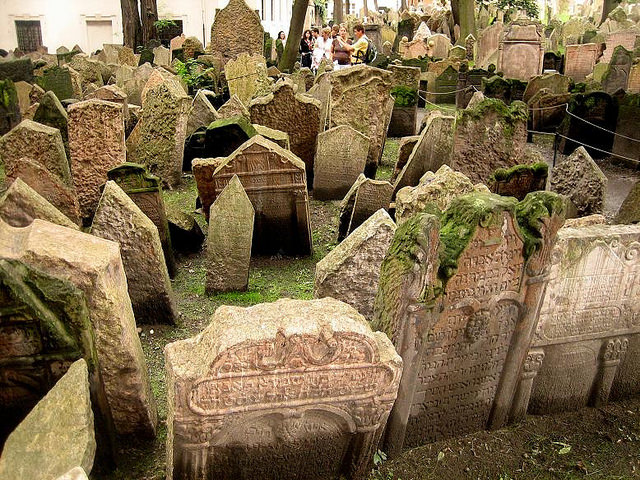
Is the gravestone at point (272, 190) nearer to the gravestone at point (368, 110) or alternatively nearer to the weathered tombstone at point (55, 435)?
the gravestone at point (368, 110)

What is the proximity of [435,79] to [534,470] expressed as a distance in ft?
48.0

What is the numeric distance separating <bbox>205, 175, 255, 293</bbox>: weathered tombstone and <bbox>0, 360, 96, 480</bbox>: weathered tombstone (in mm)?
2965

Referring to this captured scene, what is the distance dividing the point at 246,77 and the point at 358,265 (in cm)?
930

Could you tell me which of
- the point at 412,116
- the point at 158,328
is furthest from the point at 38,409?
the point at 412,116

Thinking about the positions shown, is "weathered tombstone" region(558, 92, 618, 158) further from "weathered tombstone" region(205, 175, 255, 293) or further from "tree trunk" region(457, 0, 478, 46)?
"tree trunk" region(457, 0, 478, 46)

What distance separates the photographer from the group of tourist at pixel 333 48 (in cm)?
1464

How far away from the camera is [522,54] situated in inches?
612

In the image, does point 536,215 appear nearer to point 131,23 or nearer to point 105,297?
A: point 105,297

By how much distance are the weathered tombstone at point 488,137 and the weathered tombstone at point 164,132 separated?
3.90 m

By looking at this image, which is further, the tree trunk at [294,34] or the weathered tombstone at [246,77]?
the tree trunk at [294,34]

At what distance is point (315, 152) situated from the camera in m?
8.82

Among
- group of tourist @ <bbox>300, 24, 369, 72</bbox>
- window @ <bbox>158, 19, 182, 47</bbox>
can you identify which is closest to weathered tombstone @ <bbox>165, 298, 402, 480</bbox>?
group of tourist @ <bbox>300, 24, 369, 72</bbox>

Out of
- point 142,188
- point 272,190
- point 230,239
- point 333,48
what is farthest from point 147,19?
point 230,239

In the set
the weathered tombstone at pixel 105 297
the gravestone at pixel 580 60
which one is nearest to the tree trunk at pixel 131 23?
the gravestone at pixel 580 60
